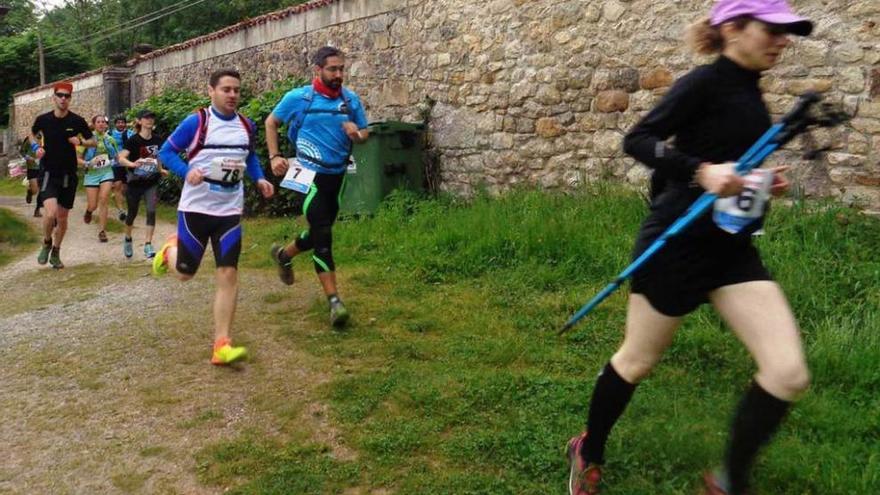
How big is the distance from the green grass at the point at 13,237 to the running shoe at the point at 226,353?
617cm

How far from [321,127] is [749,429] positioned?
383cm

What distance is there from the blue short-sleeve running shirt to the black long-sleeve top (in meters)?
3.22

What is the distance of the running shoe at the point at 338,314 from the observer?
18.0 feet

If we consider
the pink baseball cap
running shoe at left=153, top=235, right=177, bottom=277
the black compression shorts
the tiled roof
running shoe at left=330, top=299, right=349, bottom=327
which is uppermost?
the tiled roof

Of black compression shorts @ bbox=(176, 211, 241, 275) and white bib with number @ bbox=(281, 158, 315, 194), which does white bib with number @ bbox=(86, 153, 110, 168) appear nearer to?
white bib with number @ bbox=(281, 158, 315, 194)

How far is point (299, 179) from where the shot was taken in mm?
5672

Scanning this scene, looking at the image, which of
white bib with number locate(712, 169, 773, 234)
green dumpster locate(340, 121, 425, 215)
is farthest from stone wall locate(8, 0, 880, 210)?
white bib with number locate(712, 169, 773, 234)

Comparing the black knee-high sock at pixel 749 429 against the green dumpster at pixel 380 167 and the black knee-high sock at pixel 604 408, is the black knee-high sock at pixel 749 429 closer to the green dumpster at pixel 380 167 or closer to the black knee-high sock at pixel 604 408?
the black knee-high sock at pixel 604 408

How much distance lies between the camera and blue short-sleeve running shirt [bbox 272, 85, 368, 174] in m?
5.69

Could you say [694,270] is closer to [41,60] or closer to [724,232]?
[724,232]

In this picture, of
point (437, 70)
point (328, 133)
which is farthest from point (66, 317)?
point (437, 70)

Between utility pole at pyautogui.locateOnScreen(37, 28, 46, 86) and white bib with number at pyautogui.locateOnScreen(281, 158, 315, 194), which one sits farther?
utility pole at pyautogui.locateOnScreen(37, 28, 46, 86)

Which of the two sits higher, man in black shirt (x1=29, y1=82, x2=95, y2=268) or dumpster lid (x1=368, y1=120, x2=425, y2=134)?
dumpster lid (x1=368, y1=120, x2=425, y2=134)

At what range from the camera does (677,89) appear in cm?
274
